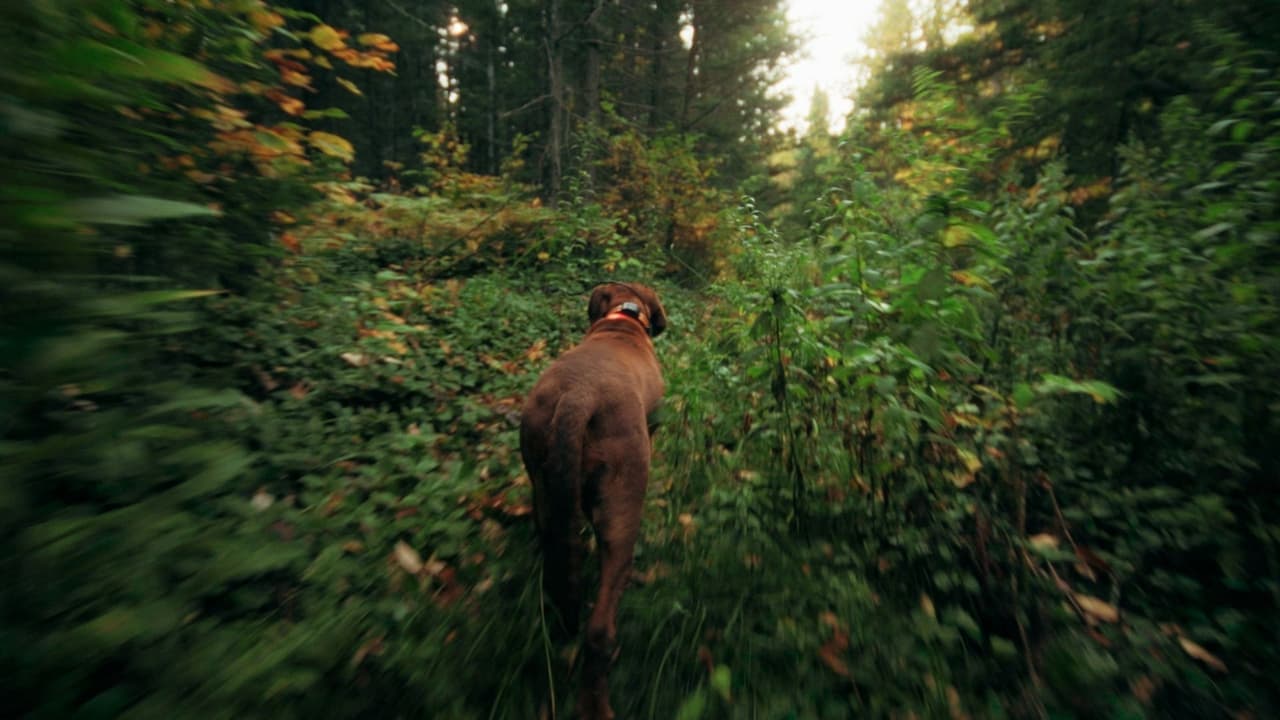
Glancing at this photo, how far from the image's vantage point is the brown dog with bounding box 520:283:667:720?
1.94m

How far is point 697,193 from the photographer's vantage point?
9.59 meters

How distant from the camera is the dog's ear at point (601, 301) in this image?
12.6 feet

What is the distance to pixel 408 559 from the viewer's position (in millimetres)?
2295

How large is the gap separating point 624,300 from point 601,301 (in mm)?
235

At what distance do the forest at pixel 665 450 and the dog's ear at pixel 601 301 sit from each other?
3.22ft

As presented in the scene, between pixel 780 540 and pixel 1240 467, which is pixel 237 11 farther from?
pixel 1240 467

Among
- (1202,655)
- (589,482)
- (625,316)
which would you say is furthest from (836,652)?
(625,316)

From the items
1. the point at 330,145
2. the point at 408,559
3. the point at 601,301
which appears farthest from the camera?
the point at 601,301

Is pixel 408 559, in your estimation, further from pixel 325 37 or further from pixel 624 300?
pixel 325 37

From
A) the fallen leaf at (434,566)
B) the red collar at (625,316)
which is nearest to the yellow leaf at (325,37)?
the red collar at (625,316)

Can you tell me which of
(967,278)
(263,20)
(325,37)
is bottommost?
(967,278)

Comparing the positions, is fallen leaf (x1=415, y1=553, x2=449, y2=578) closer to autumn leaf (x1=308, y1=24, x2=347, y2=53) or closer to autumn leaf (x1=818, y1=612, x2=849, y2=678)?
autumn leaf (x1=818, y1=612, x2=849, y2=678)

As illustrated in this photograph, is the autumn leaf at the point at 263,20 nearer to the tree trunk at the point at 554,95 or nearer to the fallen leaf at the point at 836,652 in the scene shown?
the fallen leaf at the point at 836,652

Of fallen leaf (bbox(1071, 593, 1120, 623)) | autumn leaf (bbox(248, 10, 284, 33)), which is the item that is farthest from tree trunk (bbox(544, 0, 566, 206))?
fallen leaf (bbox(1071, 593, 1120, 623))
